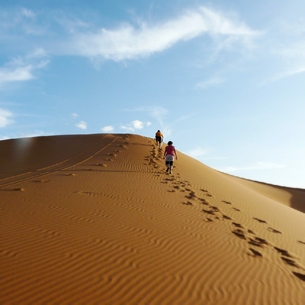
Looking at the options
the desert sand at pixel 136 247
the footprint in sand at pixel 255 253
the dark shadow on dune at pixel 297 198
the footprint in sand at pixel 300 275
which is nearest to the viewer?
the desert sand at pixel 136 247

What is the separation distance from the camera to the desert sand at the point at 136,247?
14.1 ft

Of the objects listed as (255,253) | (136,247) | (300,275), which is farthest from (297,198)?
(136,247)

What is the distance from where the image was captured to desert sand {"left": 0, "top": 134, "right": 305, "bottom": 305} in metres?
4.30

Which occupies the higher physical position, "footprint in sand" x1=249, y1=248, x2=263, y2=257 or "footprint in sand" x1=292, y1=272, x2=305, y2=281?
"footprint in sand" x1=249, y1=248, x2=263, y2=257

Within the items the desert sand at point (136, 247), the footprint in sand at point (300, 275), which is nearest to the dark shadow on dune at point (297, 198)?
the desert sand at point (136, 247)

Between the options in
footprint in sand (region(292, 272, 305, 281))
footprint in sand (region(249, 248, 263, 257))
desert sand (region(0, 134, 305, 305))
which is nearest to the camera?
desert sand (region(0, 134, 305, 305))

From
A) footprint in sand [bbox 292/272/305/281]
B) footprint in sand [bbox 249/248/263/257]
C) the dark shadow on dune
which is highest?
the dark shadow on dune

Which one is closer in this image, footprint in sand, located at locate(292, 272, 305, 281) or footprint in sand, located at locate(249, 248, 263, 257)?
footprint in sand, located at locate(292, 272, 305, 281)

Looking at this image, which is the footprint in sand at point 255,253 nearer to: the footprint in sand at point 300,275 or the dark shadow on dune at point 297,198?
the footprint in sand at point 300,275

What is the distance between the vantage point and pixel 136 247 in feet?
19.1

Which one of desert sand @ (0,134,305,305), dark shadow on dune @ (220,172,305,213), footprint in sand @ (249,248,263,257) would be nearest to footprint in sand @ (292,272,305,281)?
desert sand @ (0,134,305,305)

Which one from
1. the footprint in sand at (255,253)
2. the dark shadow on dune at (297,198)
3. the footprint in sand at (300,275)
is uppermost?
the dark shadow on dune at (297,198)

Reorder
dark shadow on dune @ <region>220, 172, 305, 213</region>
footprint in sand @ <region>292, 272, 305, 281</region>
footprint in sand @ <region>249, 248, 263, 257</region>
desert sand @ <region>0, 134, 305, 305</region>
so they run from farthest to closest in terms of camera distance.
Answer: dark shadow on dune @ <region>220, 172, 305, 213</region> → footprint in sand @ <region>249, 248, 263, 257</region> → footprint in sand @ <region>292, 272, 305, 281</region> → desert sand @ <region>0, 134, 305, 305</region>

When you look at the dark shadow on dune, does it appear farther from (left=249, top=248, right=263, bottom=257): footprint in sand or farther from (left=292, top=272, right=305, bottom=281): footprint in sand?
(left=292, top=272, right=305, bottom=281): footprint in sand
